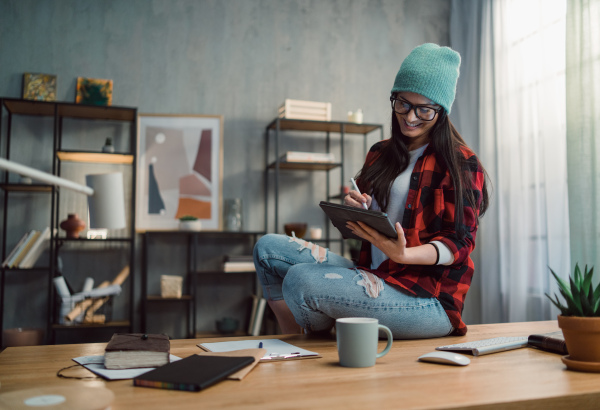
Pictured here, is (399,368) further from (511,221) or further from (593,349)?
(511,221)

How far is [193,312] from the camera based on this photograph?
343 centimetres

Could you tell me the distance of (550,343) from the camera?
4.29 ft

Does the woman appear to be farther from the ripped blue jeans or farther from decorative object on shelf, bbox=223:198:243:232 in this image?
decorative object on shelf, bbox=223:198:243:232

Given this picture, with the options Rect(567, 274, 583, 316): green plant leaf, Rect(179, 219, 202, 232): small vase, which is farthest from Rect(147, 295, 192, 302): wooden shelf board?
Rect(567, 274, 583, 316): green plant leaf

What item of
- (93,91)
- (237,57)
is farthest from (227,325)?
(237,57)

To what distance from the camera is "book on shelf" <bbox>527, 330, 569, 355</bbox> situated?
1278 mm

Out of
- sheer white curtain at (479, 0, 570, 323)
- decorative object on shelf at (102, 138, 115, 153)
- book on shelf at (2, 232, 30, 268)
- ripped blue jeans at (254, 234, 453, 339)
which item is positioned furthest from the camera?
decorative object on shelf at (102, 138, 115, 153)

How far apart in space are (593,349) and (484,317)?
278cm

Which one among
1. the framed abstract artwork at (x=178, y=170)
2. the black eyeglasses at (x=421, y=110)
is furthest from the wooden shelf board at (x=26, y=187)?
the black eyeglasses at (x=421, y=110)

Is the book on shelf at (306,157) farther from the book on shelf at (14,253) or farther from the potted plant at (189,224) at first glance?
the book on shelf at (14,253)

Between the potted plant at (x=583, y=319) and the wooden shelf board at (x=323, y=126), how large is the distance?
109 inches

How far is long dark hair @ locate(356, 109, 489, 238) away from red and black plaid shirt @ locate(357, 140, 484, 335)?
0.06 ft

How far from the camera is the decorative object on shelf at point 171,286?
3.50 meters

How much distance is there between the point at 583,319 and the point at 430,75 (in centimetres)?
96
